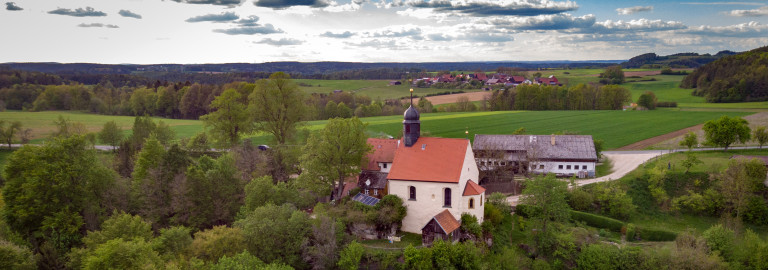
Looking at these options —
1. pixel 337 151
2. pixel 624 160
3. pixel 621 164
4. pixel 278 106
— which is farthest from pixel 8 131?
pixel 624 160

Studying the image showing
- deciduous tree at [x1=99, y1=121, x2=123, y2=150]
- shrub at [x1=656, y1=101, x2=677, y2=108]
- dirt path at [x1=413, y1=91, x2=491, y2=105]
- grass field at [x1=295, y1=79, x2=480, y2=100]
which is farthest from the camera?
grass field at [x1=295, y1=79, x2=480, y2=100]

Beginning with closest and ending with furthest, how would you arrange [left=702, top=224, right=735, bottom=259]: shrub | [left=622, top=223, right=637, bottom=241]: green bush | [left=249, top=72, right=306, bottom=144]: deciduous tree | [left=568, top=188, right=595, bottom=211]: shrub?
[left=702, top=224, right=735, bottom=259]: shrub, [left=622, top=223, right=637, bottom=241]: green bush, [left=568, top=188, right=595, bottom=211]: shrub, [left=249, top=72, right=306, bottom=144]: deciduous tree

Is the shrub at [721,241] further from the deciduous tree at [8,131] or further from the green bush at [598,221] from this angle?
the deciduous tree at [8,131]

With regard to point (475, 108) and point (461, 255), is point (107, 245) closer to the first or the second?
point (461, 255)

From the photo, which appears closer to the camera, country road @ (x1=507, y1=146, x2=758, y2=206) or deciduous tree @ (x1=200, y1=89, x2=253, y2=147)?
country road @ (x1=507, y1=146, x2=758, y2=206)

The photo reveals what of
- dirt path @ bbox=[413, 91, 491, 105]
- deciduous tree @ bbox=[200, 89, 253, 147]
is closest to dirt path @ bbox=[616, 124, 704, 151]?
dirt path @ bbox=[413, 91, 491, 105]

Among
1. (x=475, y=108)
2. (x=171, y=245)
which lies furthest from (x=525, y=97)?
(x=171, y=245)

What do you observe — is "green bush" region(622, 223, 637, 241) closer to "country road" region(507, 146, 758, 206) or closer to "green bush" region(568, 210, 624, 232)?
"green bush" region(568, 210, 624, 232)
